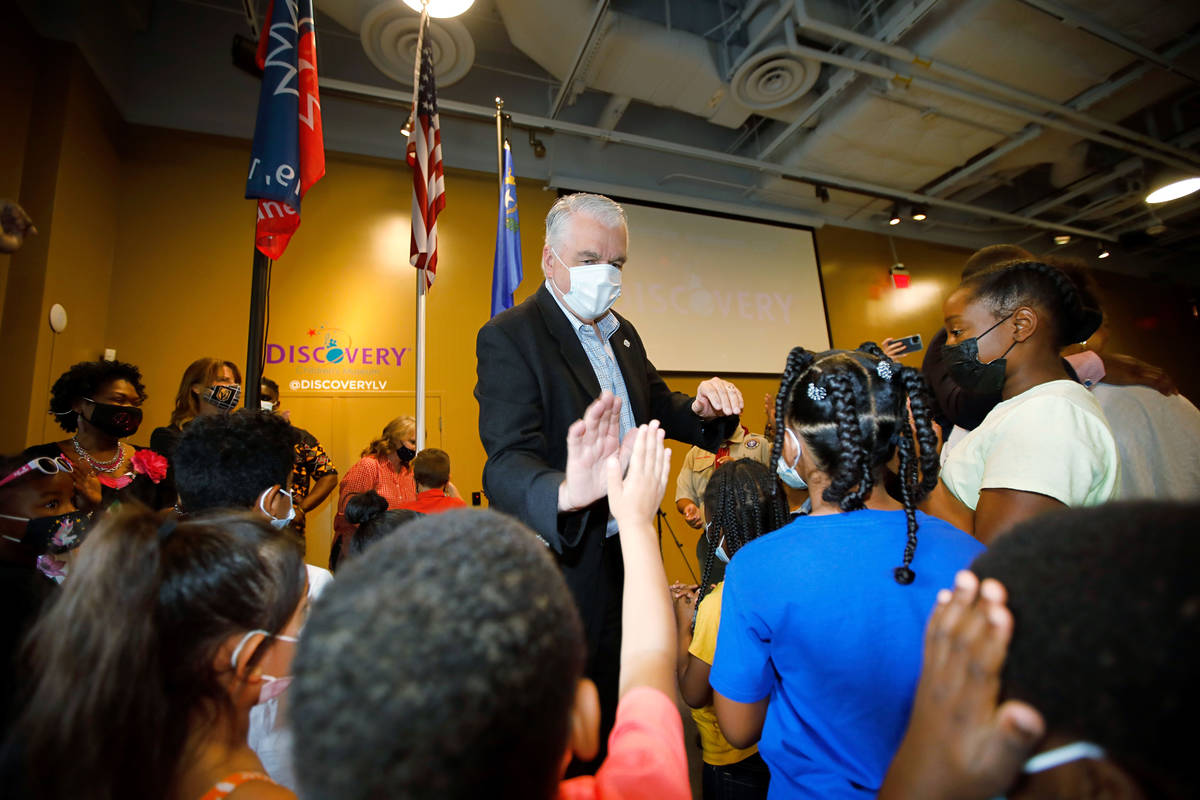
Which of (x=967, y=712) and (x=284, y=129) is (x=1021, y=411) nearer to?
(x=967, y=712)

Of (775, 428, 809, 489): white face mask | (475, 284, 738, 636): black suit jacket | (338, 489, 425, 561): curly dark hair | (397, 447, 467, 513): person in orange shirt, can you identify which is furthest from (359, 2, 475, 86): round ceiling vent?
(775, 428, 809, 489): white face mask

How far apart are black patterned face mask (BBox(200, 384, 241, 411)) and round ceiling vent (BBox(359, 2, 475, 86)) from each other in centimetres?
269

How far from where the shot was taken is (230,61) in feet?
15.6

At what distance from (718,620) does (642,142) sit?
513 cm

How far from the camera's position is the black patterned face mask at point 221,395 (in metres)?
2.90

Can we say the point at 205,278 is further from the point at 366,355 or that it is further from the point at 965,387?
the point at 965,387


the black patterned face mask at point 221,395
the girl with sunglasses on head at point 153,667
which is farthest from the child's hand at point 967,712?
the black patterned face mask at point 221,395

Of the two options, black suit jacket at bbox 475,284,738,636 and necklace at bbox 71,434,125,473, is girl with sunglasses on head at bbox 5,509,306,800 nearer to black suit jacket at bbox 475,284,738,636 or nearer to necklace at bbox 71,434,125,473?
black suit jacket at bbox 475,284,738,636

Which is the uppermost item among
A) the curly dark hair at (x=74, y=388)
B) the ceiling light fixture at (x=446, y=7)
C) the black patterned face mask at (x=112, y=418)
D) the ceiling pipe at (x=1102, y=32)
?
the ceiling pipe at (x=1102, y=32)

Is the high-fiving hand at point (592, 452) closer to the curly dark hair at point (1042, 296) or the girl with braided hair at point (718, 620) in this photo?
the girl with braided hair at point (718, 620)

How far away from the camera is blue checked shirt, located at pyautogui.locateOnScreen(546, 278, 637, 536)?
1.48 metres

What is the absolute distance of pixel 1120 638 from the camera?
42 cm

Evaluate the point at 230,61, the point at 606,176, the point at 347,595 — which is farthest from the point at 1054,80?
the point at 230,61

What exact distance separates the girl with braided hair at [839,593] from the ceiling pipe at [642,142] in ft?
16.1
